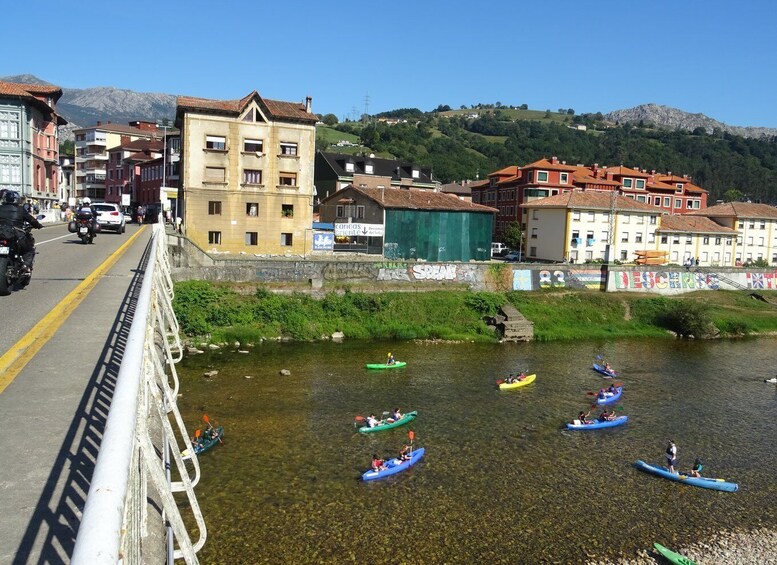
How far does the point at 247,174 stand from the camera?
5650 cm

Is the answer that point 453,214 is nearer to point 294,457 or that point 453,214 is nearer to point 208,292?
point 208,292

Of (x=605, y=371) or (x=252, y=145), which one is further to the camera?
(x=252, y=145)

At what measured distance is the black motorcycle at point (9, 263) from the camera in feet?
49.0

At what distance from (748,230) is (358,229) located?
58.0 meters

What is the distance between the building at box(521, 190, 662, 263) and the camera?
7244cm

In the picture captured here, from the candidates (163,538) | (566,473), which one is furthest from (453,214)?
(163,538)

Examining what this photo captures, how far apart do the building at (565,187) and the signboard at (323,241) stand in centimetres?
3155

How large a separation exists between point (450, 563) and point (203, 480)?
9.40 m

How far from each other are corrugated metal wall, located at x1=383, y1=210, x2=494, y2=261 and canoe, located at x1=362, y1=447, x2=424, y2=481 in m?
38.6

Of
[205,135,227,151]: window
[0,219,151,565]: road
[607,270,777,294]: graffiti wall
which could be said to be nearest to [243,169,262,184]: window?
[205,135,227,151]: window

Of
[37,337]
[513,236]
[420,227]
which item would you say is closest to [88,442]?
[37,337]

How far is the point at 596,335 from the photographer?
51.8 metres

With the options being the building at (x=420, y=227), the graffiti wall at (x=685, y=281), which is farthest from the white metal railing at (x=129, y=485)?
the graffiti wall at (x=685, y=281)

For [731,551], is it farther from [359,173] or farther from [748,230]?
[359,173]
